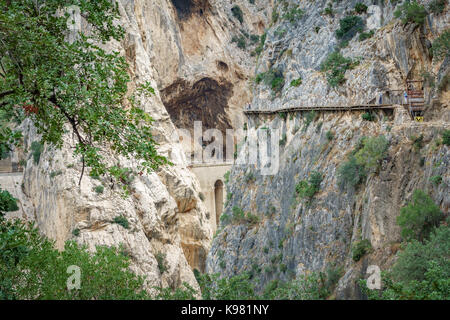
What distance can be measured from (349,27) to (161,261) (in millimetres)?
17204

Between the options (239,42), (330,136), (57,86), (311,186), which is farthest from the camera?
(239,42)

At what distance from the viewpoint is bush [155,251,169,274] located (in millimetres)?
26280

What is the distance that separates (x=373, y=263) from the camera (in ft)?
42.4

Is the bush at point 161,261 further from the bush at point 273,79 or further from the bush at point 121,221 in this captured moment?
the bush at point 273,79

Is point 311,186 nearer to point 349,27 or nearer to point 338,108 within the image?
point 338,108

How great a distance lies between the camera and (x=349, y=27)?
2416cm

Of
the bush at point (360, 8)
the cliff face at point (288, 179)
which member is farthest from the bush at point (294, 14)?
the bush at point (360, 8)

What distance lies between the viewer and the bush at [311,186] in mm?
18438

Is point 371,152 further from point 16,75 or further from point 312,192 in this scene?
point 16,75

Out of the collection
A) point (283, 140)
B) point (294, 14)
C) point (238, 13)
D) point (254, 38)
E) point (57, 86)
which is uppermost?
point (238, 13)

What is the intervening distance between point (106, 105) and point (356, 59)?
55.9 feet

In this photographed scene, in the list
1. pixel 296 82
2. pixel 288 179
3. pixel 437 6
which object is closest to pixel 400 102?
pixel 437 6

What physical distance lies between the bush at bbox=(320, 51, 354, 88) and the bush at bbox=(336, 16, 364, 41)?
141cm
